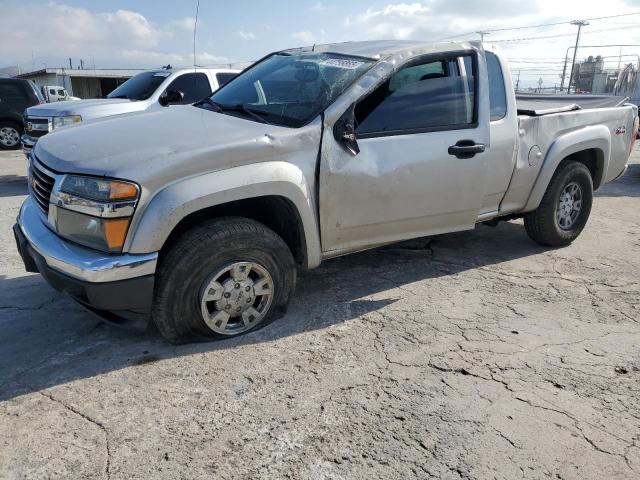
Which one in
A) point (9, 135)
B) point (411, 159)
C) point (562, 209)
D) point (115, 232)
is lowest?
point (9, 135)

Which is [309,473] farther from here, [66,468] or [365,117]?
[365,117]

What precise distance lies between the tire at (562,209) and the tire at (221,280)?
2.72 metres

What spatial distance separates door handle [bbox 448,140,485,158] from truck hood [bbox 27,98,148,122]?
17.4 feet

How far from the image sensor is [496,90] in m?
4.10


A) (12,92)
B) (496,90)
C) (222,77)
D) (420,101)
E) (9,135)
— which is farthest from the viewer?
(9,135)

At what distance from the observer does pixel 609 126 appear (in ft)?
16.7

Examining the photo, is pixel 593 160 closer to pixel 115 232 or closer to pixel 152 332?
pixel 152 332

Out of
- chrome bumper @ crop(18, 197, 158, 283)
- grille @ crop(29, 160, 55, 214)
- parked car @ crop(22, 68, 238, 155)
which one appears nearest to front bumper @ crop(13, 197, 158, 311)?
chrome bumper @ crop(18, 197, 158, 283)

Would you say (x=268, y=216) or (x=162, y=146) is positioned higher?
(x=162, y=146)

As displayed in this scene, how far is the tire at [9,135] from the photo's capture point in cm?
1179

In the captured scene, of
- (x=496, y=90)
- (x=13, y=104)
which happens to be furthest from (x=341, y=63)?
(x=13, y=104)

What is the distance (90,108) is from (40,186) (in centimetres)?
474

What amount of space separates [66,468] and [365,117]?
8.31 ft

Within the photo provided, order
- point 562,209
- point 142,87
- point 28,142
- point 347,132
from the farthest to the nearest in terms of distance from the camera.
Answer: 1. point 142,87
2. point 28,142
3. point 562,209
4. point 347,132
